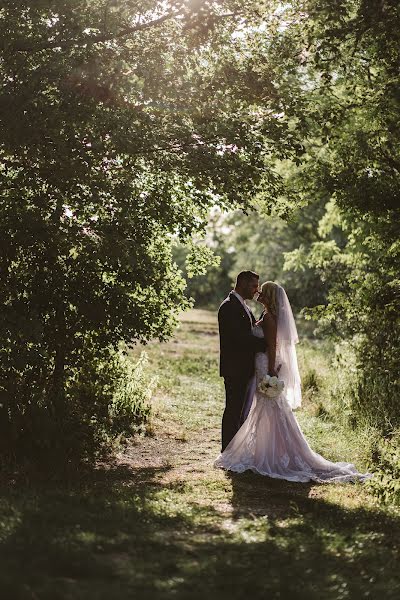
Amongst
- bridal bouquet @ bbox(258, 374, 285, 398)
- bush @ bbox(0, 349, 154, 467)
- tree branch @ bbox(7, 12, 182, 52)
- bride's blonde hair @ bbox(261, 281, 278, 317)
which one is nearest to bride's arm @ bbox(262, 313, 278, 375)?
bride's blonde hair @ bbox(261, 281, 278, 317)

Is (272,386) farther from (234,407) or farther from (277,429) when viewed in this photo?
(234,407)

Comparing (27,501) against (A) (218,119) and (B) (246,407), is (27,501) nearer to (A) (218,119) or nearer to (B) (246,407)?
(B) (246,407)

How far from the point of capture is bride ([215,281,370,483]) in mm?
9320

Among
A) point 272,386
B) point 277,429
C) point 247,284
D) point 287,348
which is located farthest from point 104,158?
point 277,429

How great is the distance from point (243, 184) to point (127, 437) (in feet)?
15.1

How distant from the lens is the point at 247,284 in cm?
995

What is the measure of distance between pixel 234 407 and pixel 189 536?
4108 millimetres

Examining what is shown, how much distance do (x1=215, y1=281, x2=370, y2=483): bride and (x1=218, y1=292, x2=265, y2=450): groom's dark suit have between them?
0.43 ft

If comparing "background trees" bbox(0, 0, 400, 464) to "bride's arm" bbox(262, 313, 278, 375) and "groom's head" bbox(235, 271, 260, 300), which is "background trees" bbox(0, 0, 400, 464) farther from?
"bride's arm" bbox(262, 313, 278, 375)

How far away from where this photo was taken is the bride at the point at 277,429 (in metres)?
9.32

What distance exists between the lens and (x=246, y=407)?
10.1 meters

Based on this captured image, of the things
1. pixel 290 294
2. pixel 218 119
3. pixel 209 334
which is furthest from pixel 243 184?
pixel 209 334

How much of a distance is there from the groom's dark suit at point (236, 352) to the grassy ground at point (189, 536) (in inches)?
29.3

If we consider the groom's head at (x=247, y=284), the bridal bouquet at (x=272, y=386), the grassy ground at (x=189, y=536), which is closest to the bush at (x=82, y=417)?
the grassy ground at (x=189, y=536)
